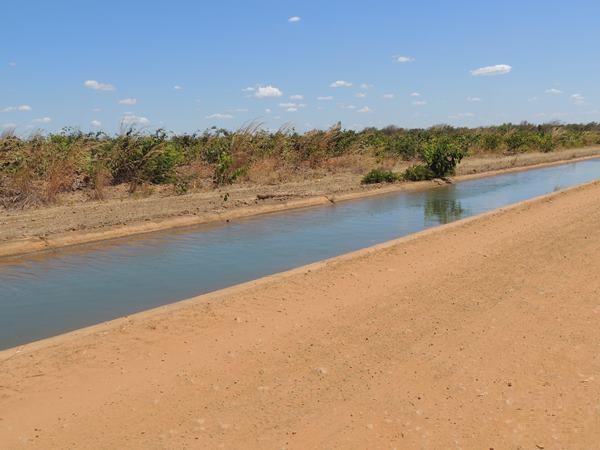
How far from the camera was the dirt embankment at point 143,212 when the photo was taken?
39.1 ft

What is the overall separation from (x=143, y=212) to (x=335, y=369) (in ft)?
35.1

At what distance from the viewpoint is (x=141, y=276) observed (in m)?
9.48

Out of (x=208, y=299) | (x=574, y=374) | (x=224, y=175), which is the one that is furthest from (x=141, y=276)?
(x=224, y=175)

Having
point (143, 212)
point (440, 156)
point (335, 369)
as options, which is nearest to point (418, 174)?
point (440, 156)

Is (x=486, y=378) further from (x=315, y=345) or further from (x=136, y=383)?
(x=136, y=383)

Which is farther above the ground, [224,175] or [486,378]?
[224,175]

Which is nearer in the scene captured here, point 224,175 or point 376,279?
point 376,279

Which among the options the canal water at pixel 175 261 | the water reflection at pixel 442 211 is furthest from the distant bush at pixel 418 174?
the canal water at pixel 175 261

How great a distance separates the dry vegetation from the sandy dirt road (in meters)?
11.8

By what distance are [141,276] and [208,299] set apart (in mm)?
2723

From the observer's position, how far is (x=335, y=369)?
515 centimetres

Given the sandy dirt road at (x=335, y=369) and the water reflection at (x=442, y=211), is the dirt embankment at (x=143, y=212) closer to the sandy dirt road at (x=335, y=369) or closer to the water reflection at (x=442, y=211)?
the water reflection at (x=442, y=211)

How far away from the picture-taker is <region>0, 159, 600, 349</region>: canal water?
7.81 metres

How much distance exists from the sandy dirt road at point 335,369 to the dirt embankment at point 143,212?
586cm
